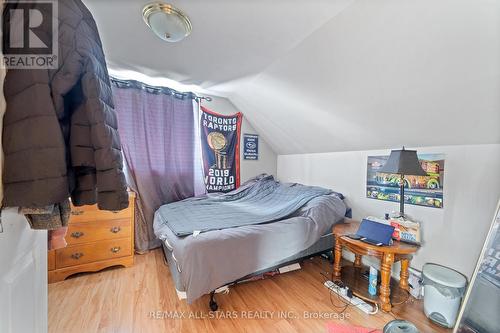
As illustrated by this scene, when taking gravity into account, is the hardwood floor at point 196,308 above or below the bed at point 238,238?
below

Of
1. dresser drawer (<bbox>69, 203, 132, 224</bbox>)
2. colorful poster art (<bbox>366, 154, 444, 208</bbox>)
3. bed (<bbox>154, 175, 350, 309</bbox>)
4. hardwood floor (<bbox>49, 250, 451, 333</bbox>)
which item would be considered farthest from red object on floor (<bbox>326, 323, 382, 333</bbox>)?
dresser drawer (<bbox>69, 203, 132, 224</bbox>)

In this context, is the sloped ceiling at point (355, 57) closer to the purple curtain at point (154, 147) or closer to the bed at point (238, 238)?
the purple curtain at point (154, 147)

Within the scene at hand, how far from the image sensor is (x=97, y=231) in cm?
201

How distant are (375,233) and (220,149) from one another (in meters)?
2.33

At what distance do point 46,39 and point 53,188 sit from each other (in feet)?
1.36

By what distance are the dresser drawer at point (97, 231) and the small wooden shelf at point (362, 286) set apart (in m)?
2.29

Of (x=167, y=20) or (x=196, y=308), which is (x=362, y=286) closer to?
(x=196, y=308)

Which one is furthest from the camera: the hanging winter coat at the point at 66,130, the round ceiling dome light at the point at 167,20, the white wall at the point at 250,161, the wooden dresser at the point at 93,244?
the white wall at the point at 250,161

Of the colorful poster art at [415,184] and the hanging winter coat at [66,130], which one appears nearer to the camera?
the hanging winter coat at [66,130]

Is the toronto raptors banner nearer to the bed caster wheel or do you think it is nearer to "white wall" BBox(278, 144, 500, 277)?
the bed caster wheel

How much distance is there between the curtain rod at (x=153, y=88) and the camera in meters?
2.54

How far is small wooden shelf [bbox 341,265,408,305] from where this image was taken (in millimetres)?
1637

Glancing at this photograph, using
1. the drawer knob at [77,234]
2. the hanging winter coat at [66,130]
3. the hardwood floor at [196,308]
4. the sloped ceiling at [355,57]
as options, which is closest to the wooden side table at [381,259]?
the hardwood floor at [196,308]

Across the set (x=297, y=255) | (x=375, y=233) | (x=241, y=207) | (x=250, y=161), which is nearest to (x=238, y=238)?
(x=297, y=255)
